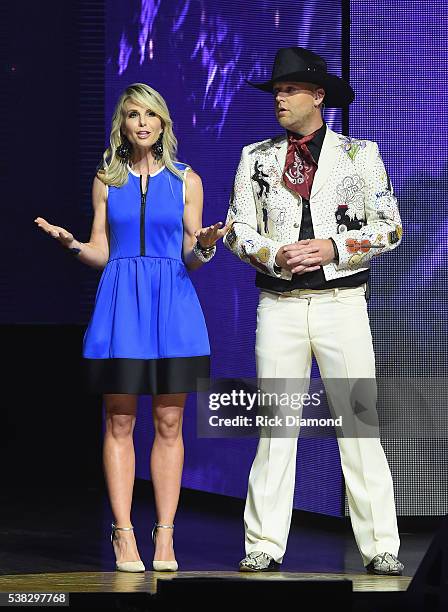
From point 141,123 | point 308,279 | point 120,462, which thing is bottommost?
point 120,462

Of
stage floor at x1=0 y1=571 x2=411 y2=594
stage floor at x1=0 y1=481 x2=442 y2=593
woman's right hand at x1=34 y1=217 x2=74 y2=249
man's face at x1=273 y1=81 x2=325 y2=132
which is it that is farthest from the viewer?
man's face at x1=273 y1=81 x2=325 y2=132

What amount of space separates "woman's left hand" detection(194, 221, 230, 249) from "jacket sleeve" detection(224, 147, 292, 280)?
Answer: 0.07 metres

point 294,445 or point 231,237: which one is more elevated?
point 231,237

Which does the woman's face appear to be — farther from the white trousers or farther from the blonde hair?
the white trousers

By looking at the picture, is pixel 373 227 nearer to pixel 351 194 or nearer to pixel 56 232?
pixel 351 194

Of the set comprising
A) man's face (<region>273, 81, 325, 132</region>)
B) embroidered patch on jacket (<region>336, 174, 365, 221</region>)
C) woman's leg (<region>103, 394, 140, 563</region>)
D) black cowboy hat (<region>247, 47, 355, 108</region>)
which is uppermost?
black cowboy hat (<region>247, 47, 355, 108</region>)

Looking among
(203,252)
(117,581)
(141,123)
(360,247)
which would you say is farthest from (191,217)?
(117,581)

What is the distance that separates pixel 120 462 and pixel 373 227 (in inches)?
45.2

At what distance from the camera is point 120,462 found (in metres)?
5.07

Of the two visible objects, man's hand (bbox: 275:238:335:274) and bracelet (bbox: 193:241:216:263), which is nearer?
man's hand (bbox: 275:238:335:274)

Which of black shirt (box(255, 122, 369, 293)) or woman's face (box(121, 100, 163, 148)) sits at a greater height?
woman's face (box(121, 100, 163, 148))

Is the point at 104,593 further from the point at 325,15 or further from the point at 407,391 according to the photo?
the point at 325,15

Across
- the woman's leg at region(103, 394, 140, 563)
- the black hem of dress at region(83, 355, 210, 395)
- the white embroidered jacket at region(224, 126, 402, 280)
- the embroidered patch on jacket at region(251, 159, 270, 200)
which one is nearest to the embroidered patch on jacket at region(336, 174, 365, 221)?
the white embroidered jacket at region(224, 126, 402, 280)

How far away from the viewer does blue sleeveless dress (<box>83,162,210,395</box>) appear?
16.4 ft
